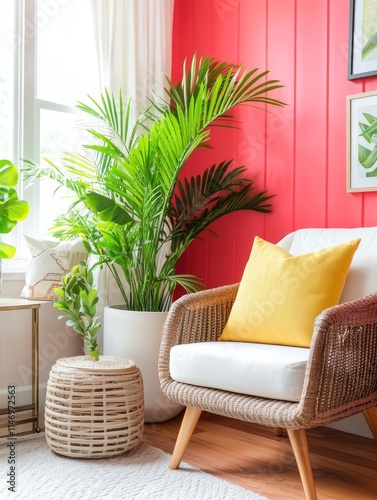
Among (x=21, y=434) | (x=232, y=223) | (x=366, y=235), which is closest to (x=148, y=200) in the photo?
(x=232, y=223)

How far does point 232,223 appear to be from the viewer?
3043mm

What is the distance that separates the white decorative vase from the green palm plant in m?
0.11

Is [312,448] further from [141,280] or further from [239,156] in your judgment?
[239,156]

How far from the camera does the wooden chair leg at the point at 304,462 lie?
5.72ft

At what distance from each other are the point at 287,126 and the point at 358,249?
0.82 metres

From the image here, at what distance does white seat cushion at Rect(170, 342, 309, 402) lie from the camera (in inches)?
68.4

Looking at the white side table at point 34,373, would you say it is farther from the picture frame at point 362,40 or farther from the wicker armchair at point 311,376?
the picture frame at point 362,40

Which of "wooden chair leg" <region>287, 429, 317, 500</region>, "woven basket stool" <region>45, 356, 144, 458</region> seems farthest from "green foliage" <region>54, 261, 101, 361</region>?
Result: "wooden chair leg" <region>287, 429, 317, 500</region>

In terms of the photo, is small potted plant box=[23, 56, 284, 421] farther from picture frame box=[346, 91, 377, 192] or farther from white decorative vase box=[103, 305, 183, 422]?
picture frame box=[346, 91, 377, 192]

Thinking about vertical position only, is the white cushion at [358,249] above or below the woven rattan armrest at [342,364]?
above

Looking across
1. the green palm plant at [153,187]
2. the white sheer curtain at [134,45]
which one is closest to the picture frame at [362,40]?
the green palm plant at [153,187]

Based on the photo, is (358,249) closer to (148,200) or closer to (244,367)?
(244,367)

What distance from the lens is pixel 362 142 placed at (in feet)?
8.27

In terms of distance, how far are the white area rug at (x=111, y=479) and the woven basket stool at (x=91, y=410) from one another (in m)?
0.05
